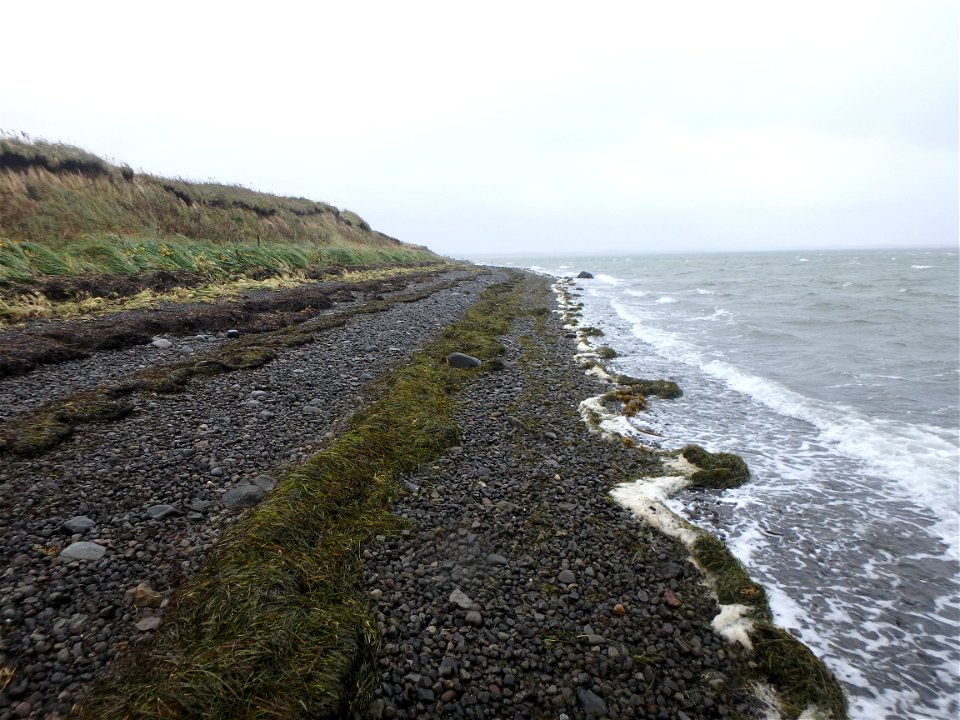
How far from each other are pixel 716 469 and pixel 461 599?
4.15 metres

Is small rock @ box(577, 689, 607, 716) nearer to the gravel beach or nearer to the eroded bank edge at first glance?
the gravel beach

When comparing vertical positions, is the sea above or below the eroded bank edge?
below

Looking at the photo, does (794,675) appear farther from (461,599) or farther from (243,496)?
(243,496)

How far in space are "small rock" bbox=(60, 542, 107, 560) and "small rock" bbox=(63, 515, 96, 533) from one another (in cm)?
22

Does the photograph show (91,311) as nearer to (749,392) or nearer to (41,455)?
(41,455)

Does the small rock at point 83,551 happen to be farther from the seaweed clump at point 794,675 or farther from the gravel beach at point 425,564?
the seaweed clump at point 794,675

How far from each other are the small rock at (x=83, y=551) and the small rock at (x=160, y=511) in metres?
0.47

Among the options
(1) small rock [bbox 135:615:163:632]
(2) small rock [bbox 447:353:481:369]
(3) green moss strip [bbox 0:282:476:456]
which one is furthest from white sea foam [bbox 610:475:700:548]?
(3) green moss strip [bbox 0:282:476:456]

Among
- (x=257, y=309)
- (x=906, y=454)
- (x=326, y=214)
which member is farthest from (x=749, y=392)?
(x=326, y=214)

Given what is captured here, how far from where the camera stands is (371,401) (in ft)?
25.4

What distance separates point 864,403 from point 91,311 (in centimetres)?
1872

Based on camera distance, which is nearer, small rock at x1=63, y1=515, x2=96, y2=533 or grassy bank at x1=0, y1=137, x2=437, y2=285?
small rock at x1=63, y1=515, x2=96, y2=533

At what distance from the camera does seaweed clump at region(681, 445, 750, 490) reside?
613 centimetres

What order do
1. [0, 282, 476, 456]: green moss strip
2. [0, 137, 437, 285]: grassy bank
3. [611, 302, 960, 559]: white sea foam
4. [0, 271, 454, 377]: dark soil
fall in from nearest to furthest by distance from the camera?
[0, 282, 476, 456]: green moss strip → [611, 302, 960, 559]: white sea foam → [0, 271, 454, 377]: dark soil → [0, 137, 437, 285]: grassy bank
